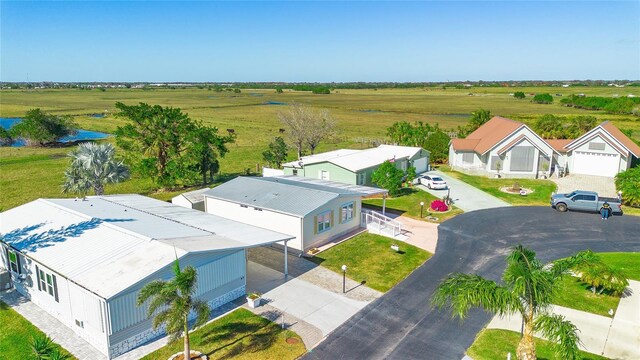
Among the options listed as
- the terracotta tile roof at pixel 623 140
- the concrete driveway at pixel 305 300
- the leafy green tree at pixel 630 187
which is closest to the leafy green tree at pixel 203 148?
the concrete driveway at pixel 305 300

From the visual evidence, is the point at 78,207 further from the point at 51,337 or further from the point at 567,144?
the point at 567,144

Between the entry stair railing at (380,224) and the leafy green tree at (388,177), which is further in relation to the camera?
the leafy green tree at (388,177)

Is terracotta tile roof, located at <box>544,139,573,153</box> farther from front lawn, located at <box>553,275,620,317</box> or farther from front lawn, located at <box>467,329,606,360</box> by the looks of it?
front lawn, located at <box>467,329,606,360</box>

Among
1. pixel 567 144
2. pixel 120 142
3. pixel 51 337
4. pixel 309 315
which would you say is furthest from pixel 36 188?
pixel 567 144

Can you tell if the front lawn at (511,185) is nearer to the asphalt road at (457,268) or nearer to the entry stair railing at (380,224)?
the asphalt road at (457,268)

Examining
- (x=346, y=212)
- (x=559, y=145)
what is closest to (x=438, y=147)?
(x=559, y=145)

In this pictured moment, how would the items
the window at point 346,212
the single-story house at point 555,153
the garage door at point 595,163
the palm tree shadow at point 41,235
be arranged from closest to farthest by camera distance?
1. the palm tree shadow at point 41,235
2. the window at point 346,212
3. the single-story house at point 555,153
4. the garage door at point 595,163
